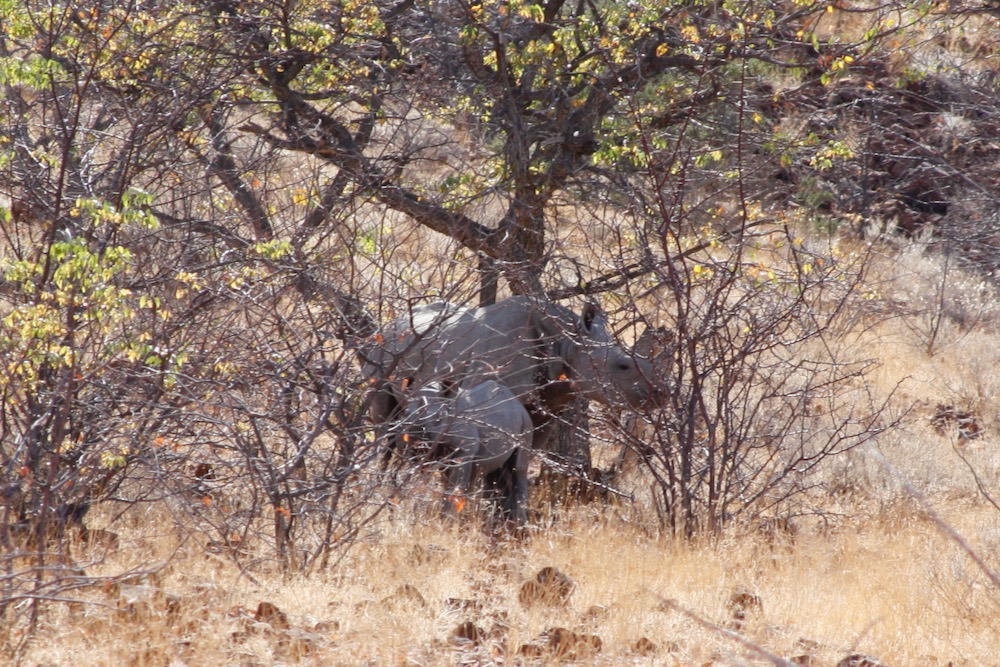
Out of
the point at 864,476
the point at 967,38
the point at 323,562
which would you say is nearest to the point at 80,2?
the point at 323,562

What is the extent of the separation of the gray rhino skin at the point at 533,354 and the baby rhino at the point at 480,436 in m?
0.20

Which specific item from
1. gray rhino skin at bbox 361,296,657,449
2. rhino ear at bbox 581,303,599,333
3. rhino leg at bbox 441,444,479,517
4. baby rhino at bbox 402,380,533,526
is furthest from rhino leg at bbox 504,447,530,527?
rhino ear at bbox 581,303,599,333

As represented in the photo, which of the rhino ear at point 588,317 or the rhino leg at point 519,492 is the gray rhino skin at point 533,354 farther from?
the rhino leg at point 519,492

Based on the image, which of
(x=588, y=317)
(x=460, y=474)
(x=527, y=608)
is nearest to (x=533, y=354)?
→ (x=588, y=317)

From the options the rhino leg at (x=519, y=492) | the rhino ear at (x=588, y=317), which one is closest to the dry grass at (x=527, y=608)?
the rhino leg at (x=519, y=492)

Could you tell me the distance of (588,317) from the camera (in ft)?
27.8

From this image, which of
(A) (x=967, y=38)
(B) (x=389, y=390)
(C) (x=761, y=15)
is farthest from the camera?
(A) (x=967, y=38)

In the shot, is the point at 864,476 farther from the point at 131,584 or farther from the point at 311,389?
the point at 131,584

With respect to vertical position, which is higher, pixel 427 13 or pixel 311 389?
pixel 427 13

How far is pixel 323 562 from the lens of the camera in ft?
20.3

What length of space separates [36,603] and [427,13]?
7.35m

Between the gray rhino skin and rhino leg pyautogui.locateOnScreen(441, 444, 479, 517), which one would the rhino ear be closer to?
the gray rhino skin

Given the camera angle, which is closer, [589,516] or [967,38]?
[589,516]

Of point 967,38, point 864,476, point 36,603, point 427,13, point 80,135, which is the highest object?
point 967,38
